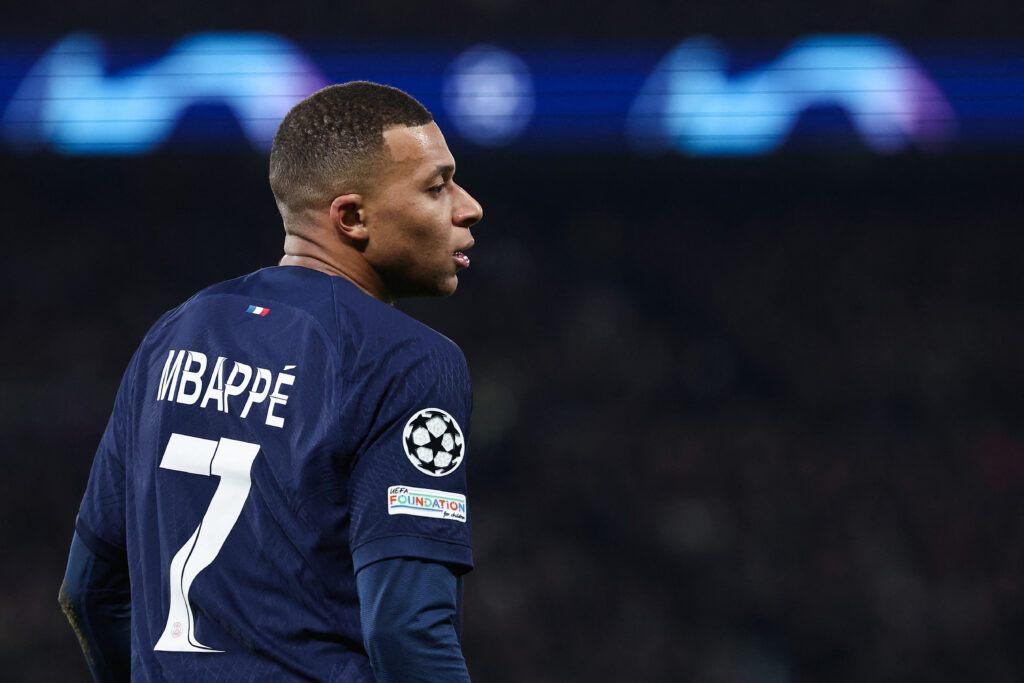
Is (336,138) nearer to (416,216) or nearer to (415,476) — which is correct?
(416,216)

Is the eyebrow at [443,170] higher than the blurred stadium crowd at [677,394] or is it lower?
higher

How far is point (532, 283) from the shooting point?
450 inches

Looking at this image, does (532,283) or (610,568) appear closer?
(610,568)

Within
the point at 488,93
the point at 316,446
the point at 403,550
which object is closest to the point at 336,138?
the point at 316,446

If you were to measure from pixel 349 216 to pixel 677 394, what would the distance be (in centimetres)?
941

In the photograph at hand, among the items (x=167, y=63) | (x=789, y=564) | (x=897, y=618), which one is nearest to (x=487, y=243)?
(x=167, y=63)

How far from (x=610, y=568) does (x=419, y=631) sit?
8.34 meters

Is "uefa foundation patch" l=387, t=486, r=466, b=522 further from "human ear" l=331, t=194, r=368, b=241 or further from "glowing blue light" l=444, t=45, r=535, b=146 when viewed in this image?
"glowing blue light" l=444, t=45, r=535, b=146

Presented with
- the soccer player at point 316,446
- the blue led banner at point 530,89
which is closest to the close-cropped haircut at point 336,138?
the soccer player at point 316,446

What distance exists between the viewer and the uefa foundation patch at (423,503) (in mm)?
1354

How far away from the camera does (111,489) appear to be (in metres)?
1.63

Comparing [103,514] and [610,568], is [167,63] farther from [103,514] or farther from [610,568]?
[103,514]

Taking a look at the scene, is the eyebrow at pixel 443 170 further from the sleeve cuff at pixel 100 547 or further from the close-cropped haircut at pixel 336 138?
the sleeve cuff at pixel 100 547

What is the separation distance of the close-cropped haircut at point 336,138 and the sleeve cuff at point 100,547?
0.54 m
